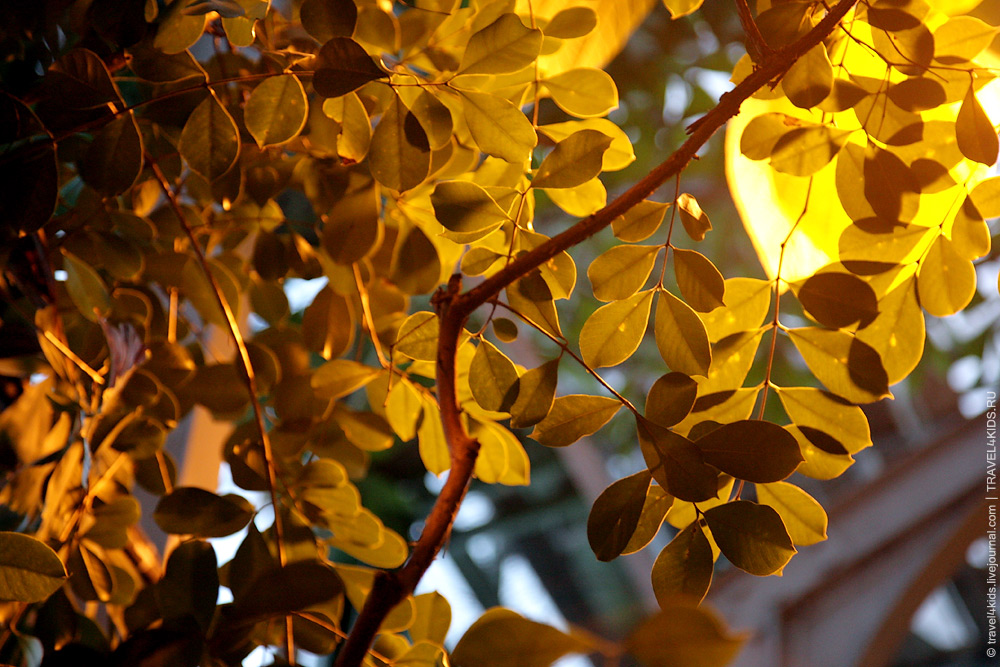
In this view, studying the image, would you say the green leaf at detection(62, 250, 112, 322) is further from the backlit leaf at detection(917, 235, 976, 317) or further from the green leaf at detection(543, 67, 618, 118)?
the backlit leaf at detection(917, 235, 976, 317)

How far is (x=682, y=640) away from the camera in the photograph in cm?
17

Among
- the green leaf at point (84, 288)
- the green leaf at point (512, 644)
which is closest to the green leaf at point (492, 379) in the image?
the green leaf at point (512, 644)

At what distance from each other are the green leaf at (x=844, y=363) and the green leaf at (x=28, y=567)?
328 millimetres

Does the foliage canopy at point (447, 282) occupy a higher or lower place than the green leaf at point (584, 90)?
lower

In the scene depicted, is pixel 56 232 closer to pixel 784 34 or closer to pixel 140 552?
pixel 140 552

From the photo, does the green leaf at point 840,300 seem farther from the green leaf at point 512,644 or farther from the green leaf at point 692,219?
the green leaf at point 512,644

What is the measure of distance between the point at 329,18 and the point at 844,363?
0.89 ft

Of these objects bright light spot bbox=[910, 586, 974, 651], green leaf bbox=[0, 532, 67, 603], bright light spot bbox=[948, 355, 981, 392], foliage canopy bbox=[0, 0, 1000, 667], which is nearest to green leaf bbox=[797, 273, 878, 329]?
foliage canopy bbox=[0, 0, 1000, 667]

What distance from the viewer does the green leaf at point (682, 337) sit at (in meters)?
0.30

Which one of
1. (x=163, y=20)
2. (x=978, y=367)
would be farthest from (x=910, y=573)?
(x=163, y=20)

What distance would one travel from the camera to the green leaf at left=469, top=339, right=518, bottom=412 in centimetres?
32

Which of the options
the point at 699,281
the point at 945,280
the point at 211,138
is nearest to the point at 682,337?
the point at 699,281

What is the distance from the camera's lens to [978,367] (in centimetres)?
193

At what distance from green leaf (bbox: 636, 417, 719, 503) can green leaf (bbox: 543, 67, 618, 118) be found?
0.60 feet
